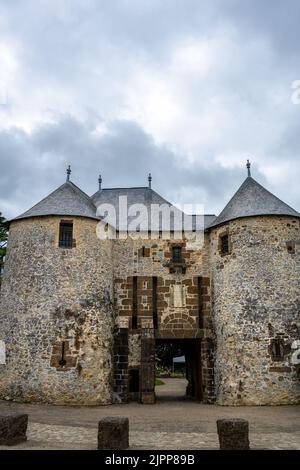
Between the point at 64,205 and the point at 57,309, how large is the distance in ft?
15.6

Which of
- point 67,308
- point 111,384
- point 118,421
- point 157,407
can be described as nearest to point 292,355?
point 157,407

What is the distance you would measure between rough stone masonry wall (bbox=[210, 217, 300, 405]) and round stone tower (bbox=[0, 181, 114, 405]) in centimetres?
497

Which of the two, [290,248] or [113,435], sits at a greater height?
[290,248]

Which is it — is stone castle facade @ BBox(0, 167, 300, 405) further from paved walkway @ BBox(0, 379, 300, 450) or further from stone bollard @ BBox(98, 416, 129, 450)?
stone bollard @ BBox(98, 416, 129, 450)

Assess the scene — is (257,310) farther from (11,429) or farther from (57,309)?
(11,429)

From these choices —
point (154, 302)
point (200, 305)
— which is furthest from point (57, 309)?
point (200, 305)

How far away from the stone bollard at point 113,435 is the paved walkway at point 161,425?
0.43m

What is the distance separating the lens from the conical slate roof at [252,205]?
64.7 ft

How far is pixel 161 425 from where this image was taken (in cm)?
1248

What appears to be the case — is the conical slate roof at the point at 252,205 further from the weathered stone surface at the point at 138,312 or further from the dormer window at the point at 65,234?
the dormer window at the point at 65,234

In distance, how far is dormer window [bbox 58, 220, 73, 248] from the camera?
19.2m

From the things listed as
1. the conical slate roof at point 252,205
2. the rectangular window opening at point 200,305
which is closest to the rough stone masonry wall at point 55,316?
the rectangular window opening at point 200,305

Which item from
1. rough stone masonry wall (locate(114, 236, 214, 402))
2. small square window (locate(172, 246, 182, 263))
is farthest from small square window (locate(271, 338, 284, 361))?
small square window (locate(172, 246, 182, 263))
